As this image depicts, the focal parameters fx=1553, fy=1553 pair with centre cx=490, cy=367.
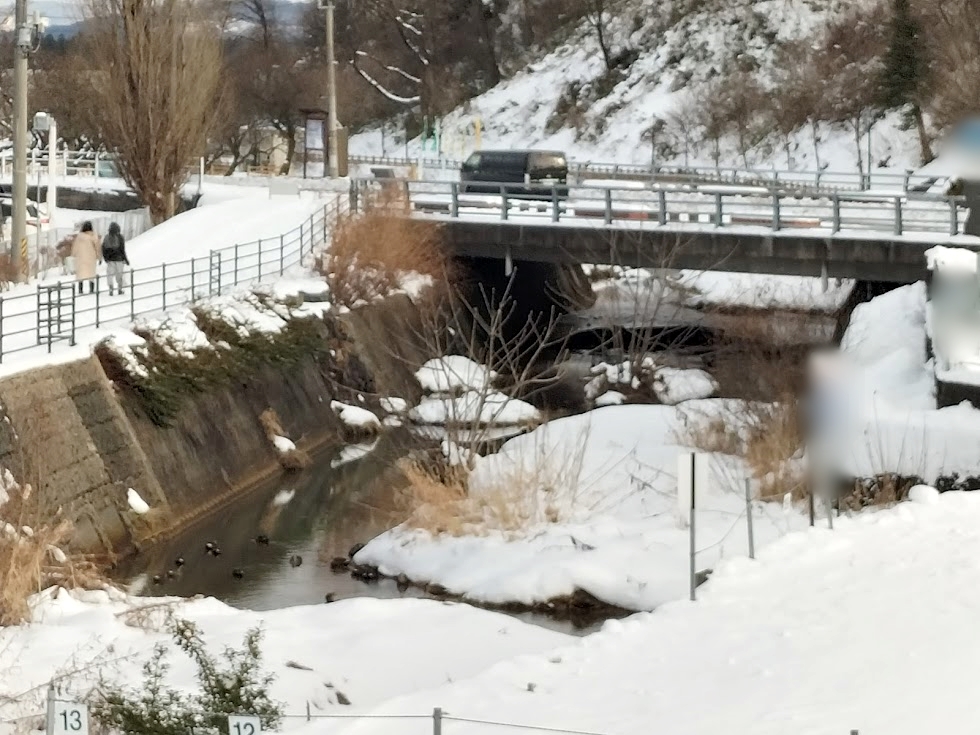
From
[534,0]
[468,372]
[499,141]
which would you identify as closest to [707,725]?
[468,372]

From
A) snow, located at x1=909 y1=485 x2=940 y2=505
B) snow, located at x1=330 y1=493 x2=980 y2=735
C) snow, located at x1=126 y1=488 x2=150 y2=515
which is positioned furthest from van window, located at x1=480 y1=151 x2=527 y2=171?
snow, located at x1=330 y1=493 x2=980 y2=735

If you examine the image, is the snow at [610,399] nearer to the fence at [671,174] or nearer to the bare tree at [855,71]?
the fence at [671,174]

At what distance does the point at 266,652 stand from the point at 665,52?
239ft

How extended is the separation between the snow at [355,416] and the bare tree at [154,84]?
12.0 metres

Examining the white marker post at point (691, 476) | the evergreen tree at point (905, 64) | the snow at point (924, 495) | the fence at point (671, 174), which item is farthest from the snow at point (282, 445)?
the evergreen tree at point (905, 64)

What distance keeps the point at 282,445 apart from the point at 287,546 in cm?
582

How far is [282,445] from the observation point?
28312 mm

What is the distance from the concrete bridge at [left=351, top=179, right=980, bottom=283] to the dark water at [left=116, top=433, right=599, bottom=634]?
981cm

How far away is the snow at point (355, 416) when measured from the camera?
31.9 m

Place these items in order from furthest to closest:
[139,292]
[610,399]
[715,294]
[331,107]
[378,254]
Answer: [715,294] < [331,107] < [378,254] < [610,399] < [139,292]

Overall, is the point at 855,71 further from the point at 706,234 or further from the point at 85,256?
the point at 85,256

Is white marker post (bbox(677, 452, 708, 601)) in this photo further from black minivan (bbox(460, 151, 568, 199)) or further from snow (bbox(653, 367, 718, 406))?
black minivan (bbox(460, 151, 568, 199))

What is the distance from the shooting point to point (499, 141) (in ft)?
275

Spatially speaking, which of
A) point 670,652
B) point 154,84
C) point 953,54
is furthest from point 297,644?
point 953,54
